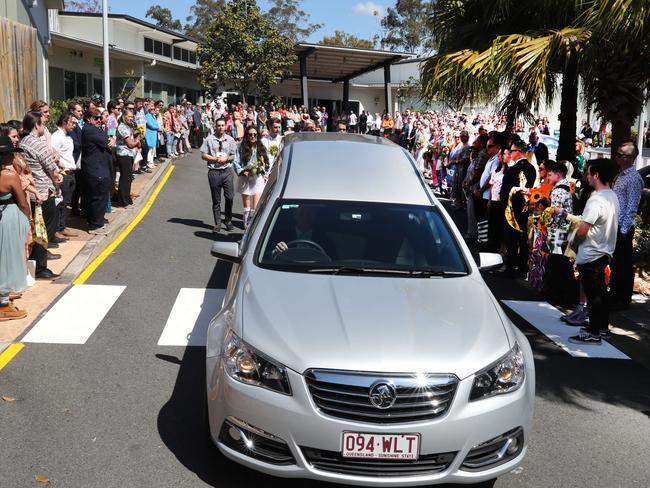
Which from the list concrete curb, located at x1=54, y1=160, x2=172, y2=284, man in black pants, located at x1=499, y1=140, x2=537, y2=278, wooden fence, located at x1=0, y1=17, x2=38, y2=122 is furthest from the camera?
wooden fence, located at x1=0, y1=17, x2=38, y2=122

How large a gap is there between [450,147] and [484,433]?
627 inches

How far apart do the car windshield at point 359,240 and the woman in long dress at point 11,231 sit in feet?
9.95

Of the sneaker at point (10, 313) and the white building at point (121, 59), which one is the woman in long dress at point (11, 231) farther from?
the white building at point (121, 59)

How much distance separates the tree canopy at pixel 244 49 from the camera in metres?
43.1

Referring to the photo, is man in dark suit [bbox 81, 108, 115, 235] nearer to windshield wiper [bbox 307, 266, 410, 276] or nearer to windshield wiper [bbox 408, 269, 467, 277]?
windshield wiper [bbox 307, 266, 410, 276]

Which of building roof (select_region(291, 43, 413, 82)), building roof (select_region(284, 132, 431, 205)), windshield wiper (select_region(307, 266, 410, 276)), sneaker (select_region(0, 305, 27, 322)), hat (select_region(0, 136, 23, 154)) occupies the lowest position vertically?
sneaker (select_region(0, 305, 27, 322))

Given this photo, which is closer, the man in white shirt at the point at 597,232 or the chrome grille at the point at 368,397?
the chrome grille at the point at 368,397

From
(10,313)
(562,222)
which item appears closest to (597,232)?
(562,222)

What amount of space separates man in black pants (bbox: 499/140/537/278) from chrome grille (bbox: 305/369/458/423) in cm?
717

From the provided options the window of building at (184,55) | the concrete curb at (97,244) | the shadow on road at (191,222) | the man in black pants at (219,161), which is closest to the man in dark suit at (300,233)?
the concrete curb at (97,244)

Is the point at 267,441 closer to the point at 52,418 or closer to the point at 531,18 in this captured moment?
the point at 52,418

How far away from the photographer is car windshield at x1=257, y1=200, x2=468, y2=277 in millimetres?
5285

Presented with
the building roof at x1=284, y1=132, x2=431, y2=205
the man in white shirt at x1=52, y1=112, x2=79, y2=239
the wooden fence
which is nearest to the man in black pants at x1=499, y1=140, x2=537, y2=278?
the building roof at x1=284, y1=132, x2=431, y2=205

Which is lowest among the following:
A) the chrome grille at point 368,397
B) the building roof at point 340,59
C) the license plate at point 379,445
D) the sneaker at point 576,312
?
the sneaker at point 576,312
